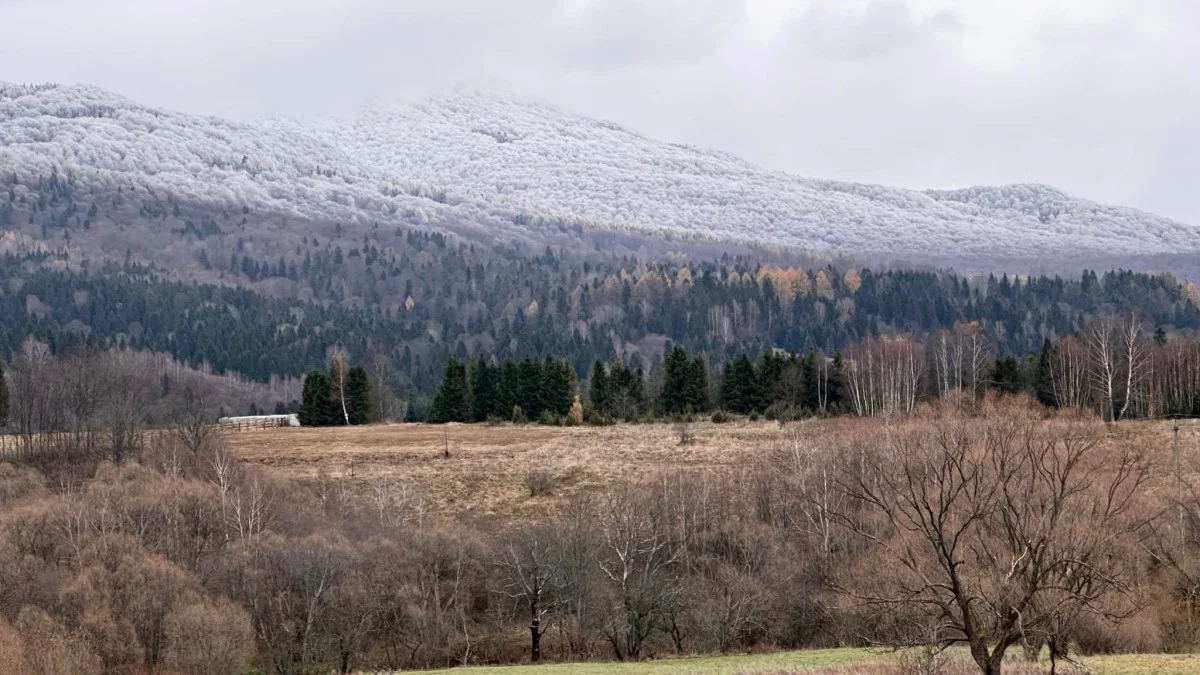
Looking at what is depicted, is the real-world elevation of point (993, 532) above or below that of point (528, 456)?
above

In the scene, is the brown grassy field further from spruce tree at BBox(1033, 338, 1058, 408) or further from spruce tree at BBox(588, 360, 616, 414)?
spruce tree at BBox(1033, 338, 1058, 408)

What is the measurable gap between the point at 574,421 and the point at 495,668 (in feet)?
177

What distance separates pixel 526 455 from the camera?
85.9 meters

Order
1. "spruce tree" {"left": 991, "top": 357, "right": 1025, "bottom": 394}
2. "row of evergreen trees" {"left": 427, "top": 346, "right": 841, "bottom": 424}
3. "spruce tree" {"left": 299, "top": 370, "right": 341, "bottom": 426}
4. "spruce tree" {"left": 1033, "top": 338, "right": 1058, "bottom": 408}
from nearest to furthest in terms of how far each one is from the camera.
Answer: "spruce tree" {"left": 991, "top": 357, "right": 1025, "bottom": 394} → "spruce tree" {"left": 1033, "top": 338, "right": 1058, "bottom": 408} → "row of evergreen trees" {"left": 427, "top": 346, "right": 841, "bottom": 424} → "spruce tree" {"left": 299, "top": 370, "right": 341, "bottom": 426}

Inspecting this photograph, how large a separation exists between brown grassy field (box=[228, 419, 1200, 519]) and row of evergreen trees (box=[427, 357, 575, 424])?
1244 centimetres

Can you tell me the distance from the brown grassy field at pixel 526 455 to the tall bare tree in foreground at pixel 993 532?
1256cm

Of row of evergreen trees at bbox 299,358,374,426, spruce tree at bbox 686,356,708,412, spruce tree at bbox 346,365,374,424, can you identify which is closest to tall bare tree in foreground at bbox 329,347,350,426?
row of evergreen trees at bbox 299,358,374,426

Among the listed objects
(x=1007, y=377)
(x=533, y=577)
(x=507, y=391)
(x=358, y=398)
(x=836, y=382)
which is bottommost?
(x=533, y=577)

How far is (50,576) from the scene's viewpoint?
57.2 meters

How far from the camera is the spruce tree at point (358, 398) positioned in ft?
373

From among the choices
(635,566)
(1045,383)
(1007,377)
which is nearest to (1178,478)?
(635,566)

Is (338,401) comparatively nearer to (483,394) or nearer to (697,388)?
(483,394)

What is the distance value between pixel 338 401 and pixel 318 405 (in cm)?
185

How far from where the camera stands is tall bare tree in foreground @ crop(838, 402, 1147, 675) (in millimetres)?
25969
